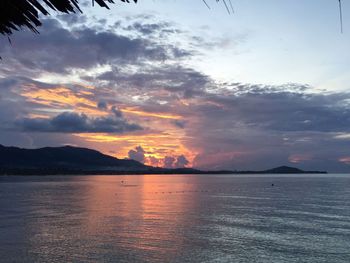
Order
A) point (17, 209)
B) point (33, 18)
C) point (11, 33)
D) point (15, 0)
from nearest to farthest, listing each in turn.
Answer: point (15, 0), point (33, 18), point (11, 33), point (17, 209)

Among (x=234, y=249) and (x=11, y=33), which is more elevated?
(x=11, y=33)

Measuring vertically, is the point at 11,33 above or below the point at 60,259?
above

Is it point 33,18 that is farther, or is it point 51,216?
point 51,216

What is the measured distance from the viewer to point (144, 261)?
103 ft

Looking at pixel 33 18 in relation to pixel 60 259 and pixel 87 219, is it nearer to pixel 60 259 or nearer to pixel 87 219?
pixel 60 259

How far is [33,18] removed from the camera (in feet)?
14.3

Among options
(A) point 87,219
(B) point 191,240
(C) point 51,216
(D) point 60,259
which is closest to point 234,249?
(B) point 191,240

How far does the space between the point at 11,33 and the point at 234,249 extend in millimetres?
34007

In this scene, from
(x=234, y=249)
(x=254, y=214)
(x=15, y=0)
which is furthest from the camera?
(x=254, y=214)

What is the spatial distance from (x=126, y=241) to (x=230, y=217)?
22.7 m

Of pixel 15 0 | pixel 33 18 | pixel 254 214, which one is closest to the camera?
pixel 15 0

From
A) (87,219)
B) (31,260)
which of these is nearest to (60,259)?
(31,260)

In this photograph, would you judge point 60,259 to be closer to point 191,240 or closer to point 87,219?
point 191,240

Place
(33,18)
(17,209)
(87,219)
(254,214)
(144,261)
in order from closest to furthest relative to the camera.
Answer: (33,18) < (144,261) < (87,219) < (254,214) < (17,209)
